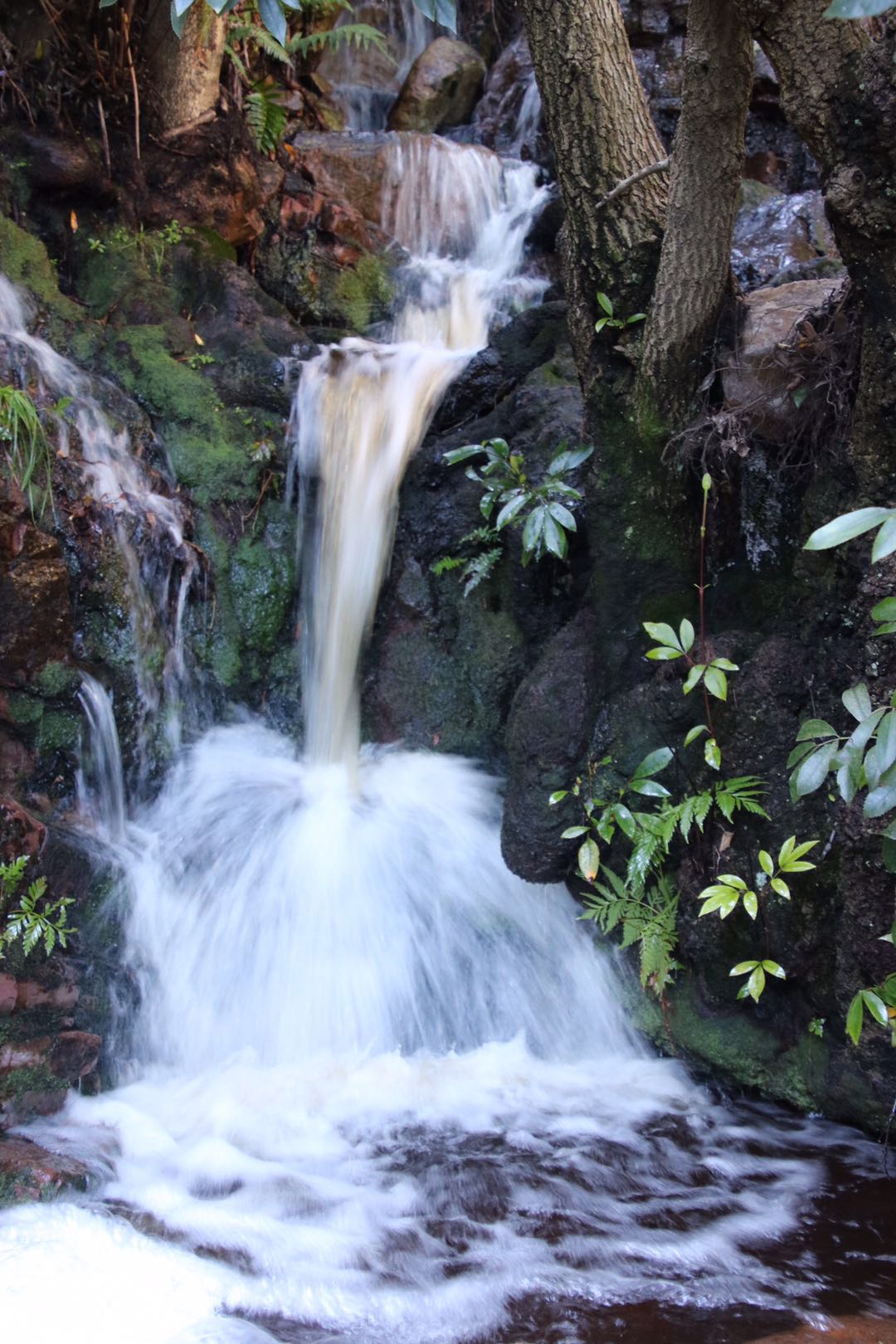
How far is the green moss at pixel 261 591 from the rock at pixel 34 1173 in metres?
2.74

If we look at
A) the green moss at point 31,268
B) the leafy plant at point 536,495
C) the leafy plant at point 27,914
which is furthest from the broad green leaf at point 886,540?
the green moss at point 31,268

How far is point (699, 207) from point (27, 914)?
3.47 m

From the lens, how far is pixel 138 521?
16.3 feet

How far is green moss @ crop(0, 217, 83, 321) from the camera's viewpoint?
5562mm

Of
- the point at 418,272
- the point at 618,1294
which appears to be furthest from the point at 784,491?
the point at 418,272

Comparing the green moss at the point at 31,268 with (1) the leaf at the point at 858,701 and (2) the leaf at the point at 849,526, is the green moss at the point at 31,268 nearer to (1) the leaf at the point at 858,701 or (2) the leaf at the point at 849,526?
(1) the leaf at the point at 858,701

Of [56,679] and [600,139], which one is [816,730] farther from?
[56,679]

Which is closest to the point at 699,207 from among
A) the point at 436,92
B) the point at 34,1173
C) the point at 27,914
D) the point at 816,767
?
the point at 816,767

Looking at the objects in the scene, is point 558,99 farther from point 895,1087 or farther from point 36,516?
point 895,1087

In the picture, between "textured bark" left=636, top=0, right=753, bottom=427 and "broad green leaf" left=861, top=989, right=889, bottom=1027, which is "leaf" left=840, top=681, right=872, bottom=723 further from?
"textured bark" left=636, top=0, right=753, bottom=427

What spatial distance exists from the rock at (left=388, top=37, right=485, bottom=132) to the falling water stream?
19.0 feet

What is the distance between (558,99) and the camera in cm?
350

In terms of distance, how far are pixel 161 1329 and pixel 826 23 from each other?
12.2ft

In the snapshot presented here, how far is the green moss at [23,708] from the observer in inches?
164
